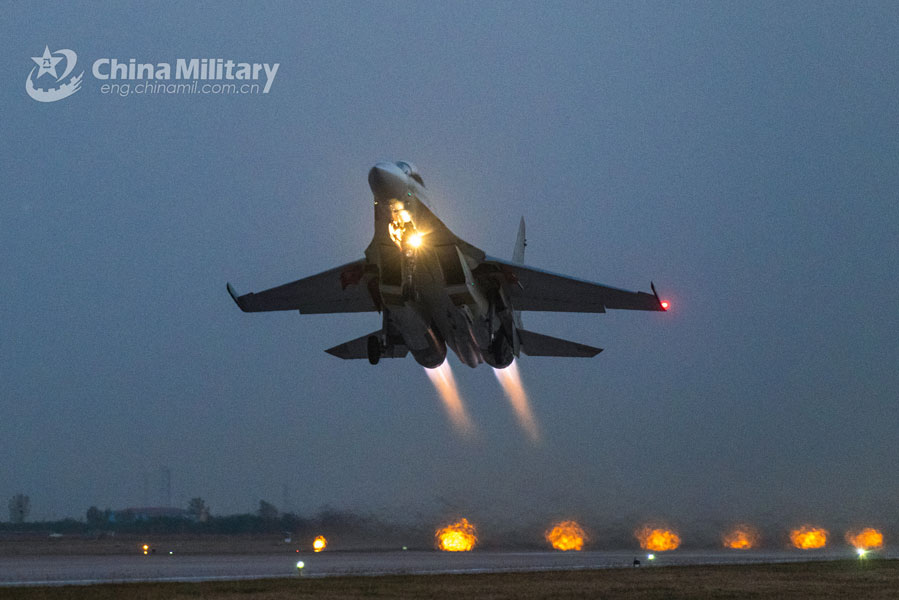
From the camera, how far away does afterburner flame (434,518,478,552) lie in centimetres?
4608

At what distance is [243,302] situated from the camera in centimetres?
3550

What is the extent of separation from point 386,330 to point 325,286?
4983mm

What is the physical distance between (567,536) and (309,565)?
16015 millimetres

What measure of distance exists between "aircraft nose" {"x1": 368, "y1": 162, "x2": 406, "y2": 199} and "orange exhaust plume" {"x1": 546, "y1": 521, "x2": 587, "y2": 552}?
27.0 metres

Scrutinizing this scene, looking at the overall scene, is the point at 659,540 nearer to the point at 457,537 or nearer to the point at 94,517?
the point at 457,537

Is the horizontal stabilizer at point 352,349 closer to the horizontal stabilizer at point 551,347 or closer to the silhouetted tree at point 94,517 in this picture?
the horizontal stabilizer at point 551,347

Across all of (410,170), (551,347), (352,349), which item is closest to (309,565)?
(352,349)

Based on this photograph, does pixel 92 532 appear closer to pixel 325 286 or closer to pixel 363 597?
pixel 325 286

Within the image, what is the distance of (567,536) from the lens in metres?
48.5

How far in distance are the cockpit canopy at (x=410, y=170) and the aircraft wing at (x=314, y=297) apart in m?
5.60

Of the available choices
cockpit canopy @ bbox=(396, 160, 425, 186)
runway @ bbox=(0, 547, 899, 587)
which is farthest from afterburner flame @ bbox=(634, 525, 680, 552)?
cockpit canopy @ bbox=(396, 160, 425, 186)

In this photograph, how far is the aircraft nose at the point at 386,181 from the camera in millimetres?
26562

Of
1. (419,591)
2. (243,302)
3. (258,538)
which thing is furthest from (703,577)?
(258,538)

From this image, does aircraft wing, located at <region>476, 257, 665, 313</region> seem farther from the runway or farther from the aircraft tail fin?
the runway
